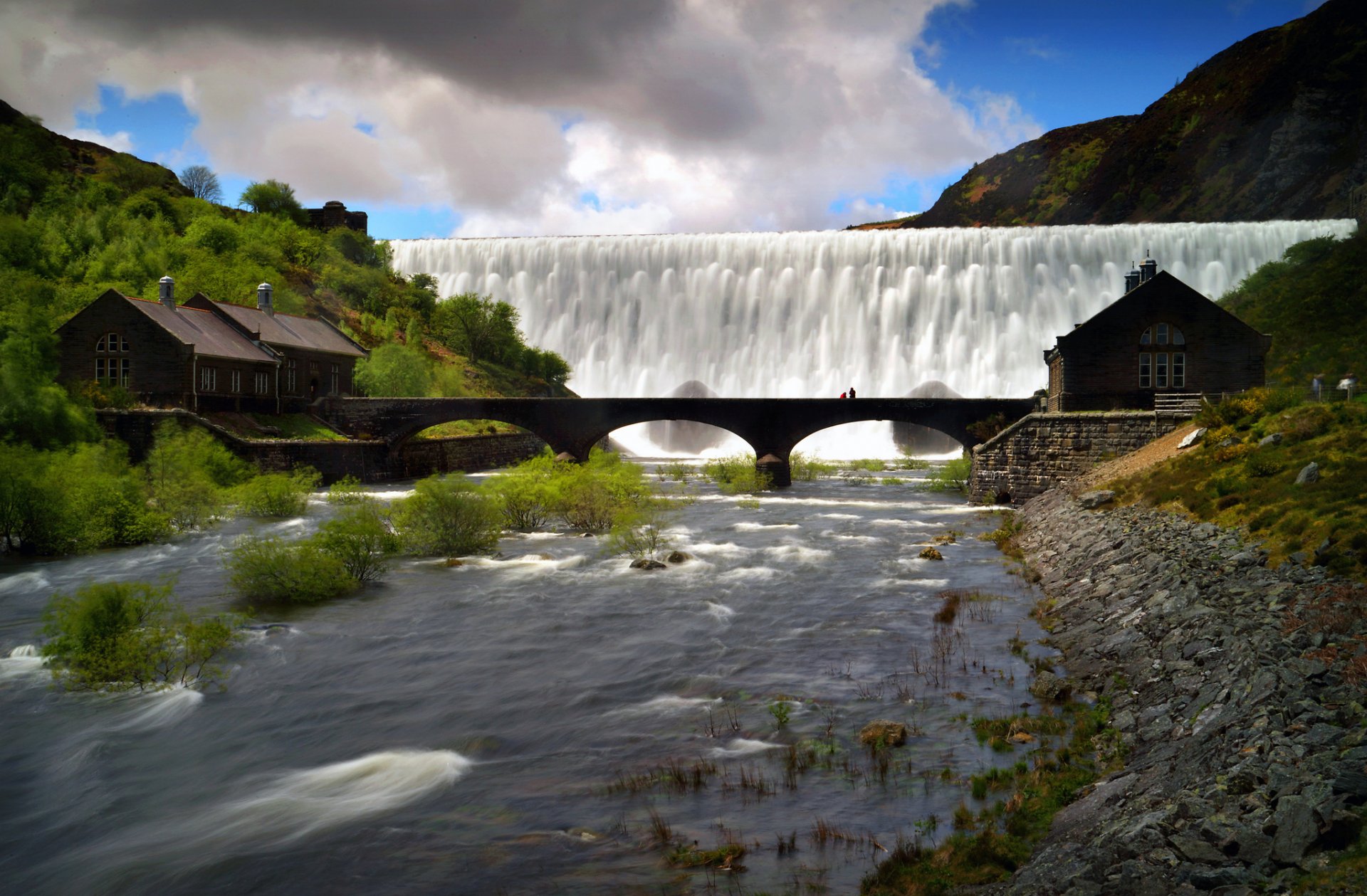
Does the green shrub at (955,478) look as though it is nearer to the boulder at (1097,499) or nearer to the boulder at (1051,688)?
the boulder at (1097,499)

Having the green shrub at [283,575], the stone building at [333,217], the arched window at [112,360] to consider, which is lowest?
the green shrub at [283,575]

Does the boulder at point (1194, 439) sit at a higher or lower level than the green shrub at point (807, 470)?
higher

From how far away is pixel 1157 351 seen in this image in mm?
43938

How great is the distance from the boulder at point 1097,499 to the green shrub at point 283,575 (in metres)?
22.2

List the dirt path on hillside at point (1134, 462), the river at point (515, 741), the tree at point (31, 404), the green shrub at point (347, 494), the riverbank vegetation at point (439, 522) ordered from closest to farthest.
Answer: the river at point (515, 741) → the riverbank vegetation at point (439, 522) → the dirt path on hillside at point (1134, 462) → the green shrub at point (347, 494) → the tree at point (31, 404)

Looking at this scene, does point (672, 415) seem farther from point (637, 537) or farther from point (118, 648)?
point (118, 648)

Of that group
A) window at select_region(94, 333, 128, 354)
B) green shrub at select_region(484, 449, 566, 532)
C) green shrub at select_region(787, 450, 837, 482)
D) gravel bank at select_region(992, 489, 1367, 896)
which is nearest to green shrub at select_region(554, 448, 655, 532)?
green shrub at select_region(484, 449, 566, 532)

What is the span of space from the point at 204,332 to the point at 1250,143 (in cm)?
11645

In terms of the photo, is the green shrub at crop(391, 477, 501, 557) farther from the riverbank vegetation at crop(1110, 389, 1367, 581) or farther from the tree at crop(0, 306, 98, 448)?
the riverbank vegetation at crop(1110, 389, 1367, 581)

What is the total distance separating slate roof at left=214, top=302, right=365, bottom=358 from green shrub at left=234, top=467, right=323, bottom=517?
23223 mm

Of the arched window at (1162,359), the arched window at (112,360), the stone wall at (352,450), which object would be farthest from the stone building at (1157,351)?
the arched window at (112,360)

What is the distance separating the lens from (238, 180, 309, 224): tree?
120 m

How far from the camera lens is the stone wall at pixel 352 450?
158 feet

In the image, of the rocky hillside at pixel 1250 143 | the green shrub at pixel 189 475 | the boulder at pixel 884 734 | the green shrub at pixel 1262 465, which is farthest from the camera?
the rocky hillside at pixel 1250 143
